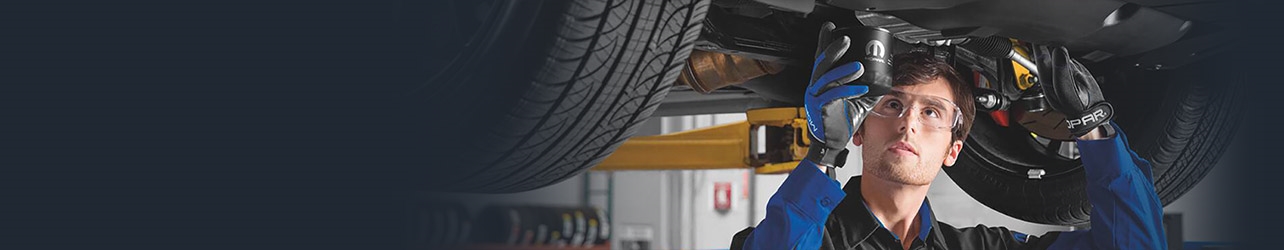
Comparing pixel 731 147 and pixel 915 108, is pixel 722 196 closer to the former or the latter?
pixel 731 147

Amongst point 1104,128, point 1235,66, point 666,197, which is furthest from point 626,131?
point 666,197

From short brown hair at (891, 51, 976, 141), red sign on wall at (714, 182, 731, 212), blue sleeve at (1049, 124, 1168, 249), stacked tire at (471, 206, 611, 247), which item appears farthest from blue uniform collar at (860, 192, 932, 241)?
red sign on wall at (714, 182, 731, 212)

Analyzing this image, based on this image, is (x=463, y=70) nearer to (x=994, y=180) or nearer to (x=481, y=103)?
(x=481, y=103)

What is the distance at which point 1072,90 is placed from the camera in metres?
1.49

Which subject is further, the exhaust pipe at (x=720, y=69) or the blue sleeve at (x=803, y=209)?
the exhaust pipe at (x=720, y=69)

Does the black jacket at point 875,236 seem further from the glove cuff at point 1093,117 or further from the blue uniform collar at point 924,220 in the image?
the glove cuff at point 1093,117

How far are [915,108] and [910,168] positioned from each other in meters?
0.08

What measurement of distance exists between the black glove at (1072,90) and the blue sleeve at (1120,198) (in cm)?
3

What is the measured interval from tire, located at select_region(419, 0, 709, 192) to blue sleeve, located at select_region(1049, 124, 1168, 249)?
63 cm

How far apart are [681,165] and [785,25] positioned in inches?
33.0

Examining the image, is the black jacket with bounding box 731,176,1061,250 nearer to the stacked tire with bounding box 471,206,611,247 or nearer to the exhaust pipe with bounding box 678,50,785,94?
the exhaust pipe with bounding box 678,50,785,94

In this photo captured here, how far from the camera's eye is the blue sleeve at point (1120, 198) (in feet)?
4.75

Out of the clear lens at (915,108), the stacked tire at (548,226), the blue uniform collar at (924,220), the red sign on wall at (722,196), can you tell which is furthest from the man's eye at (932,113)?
the red sign on wall at (722,196)

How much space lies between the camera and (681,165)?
2354 millimetres
